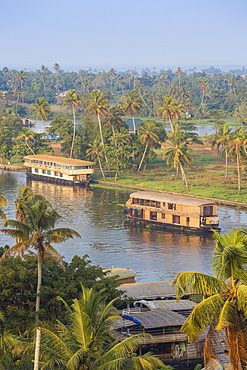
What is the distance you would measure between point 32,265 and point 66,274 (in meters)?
2.17

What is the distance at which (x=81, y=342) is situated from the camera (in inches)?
882

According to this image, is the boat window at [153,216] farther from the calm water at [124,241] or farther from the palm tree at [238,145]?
the palm tree at [238,145]

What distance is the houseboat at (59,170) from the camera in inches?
4247

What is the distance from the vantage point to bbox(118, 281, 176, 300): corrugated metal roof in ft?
144

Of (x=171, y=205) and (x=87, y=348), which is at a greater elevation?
(x=87, y=348)

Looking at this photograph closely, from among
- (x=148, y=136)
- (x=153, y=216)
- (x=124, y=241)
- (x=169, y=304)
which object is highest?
(x=148, y=136)

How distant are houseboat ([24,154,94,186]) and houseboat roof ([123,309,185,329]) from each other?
71.7m

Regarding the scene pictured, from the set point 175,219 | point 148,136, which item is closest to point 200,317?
point 175,219

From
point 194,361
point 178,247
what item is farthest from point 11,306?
point 178,247

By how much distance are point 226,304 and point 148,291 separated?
2457 cm

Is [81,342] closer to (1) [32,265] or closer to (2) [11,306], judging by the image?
(2) [11,306]

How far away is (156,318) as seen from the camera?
118 feet

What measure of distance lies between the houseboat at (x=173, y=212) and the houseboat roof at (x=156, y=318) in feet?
110

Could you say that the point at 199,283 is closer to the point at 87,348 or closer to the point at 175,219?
the point at 87,348
